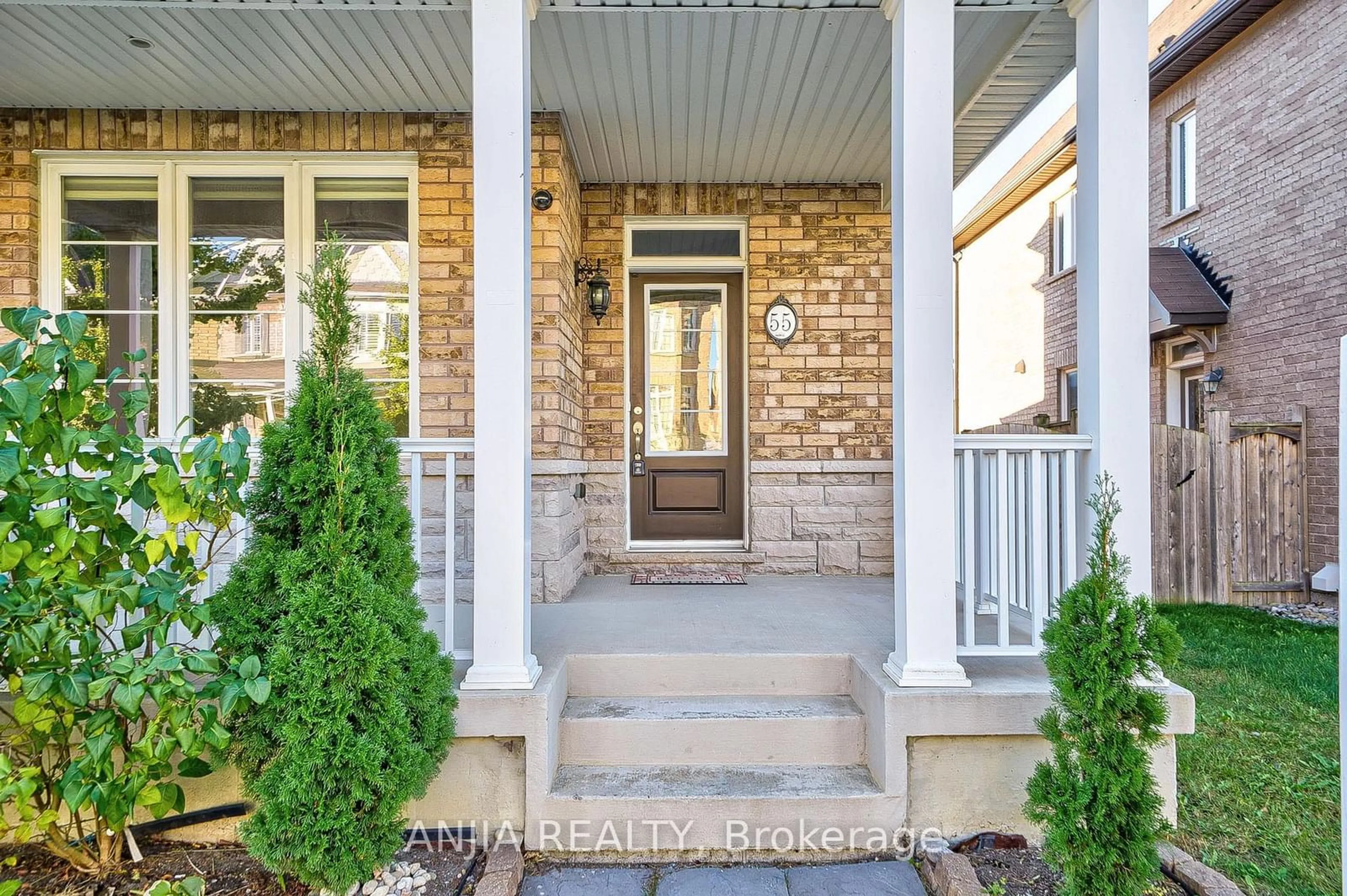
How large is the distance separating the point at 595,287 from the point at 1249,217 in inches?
235

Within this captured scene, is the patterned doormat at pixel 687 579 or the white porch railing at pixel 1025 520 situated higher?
the white porch railing at pixel 1025 520

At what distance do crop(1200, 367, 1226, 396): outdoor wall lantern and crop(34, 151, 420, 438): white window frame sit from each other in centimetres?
705

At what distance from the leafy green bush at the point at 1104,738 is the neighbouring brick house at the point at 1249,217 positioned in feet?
13.2

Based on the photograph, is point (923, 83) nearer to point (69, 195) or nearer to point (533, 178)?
point (533, 178)

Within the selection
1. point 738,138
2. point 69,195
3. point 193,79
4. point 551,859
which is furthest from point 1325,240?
point 69,195

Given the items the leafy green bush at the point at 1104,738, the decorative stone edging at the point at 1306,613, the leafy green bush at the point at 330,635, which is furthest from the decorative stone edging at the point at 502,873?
the decorative stone edging at the point at 1306,613

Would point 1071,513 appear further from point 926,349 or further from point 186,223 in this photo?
point 186,223

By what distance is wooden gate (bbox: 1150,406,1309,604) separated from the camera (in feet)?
17.5

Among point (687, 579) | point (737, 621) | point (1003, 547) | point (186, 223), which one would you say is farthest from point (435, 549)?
point (1003, 547)

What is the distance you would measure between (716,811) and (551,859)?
0.54 metres

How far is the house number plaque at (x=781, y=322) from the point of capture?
467cm

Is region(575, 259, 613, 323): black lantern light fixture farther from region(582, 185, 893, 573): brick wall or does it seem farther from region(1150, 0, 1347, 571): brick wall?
region(1150, 0, 1347, 571): brick wall

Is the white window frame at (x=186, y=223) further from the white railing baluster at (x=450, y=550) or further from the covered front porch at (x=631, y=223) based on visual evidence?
the white railing baluster at (x=450, y=550)

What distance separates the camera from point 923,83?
239cm
